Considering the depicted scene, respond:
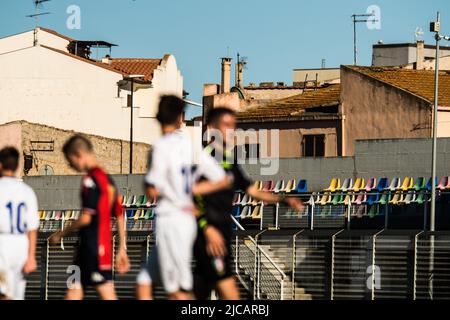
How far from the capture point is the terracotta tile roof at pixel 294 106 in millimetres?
63625

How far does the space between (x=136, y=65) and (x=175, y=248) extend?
70.7 metres

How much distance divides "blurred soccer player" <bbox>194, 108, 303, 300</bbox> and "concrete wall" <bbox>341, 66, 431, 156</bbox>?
153 ft

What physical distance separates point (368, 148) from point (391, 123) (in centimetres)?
→ 911

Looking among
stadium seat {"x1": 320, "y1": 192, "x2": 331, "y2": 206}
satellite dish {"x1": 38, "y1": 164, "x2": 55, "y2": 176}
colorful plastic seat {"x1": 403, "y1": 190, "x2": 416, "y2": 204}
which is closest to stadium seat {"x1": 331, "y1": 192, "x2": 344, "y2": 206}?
stadium seat {"x1": 320, "y1": 192, "x2": 331, "y2": 206}

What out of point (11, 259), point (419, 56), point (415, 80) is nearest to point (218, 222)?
point (11, 259)

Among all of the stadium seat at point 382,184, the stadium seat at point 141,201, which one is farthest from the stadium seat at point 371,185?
the stadium seat at point 141,201

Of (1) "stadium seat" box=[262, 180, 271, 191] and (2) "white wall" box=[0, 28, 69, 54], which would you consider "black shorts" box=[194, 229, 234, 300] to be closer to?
(1) "stadium seat" box=[262, 180, 271, 191]

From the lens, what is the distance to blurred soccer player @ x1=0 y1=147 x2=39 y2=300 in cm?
1212

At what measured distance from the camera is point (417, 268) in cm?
2750

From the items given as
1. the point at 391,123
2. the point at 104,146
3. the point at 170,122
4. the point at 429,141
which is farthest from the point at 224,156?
the point at 104,146

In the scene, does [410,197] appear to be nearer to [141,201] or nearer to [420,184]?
[420,184]

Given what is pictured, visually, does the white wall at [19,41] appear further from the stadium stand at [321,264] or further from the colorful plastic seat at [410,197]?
the stadium stand at [321,264]

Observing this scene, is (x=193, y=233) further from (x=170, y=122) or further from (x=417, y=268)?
(x=417, y=268)

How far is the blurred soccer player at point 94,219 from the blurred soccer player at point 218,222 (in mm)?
649
